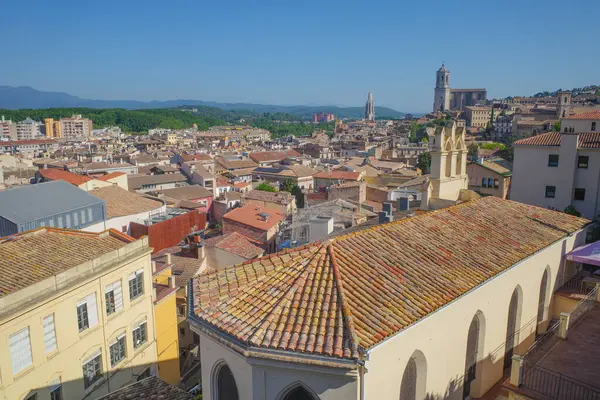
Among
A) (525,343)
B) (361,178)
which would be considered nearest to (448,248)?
(525,343)

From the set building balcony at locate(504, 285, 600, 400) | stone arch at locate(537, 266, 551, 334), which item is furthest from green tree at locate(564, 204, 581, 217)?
building balcony at locate(504, 285, 600, 400)

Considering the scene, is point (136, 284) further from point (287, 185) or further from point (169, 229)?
point (287, 185)

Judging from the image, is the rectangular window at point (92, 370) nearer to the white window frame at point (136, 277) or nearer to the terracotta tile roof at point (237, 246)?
the white window frame at point (136, 277)

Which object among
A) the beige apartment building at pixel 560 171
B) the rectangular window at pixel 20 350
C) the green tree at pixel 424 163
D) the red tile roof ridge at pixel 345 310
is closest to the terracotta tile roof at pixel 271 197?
the beige apartment building at pixel 560 171

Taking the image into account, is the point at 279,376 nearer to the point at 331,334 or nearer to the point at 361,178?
the point at 331,334

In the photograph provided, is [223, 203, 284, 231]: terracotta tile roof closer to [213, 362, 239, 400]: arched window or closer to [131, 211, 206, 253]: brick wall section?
[131, 211, 206, 253]: brick wall section

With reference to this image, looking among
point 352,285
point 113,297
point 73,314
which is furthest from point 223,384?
point 113,297
